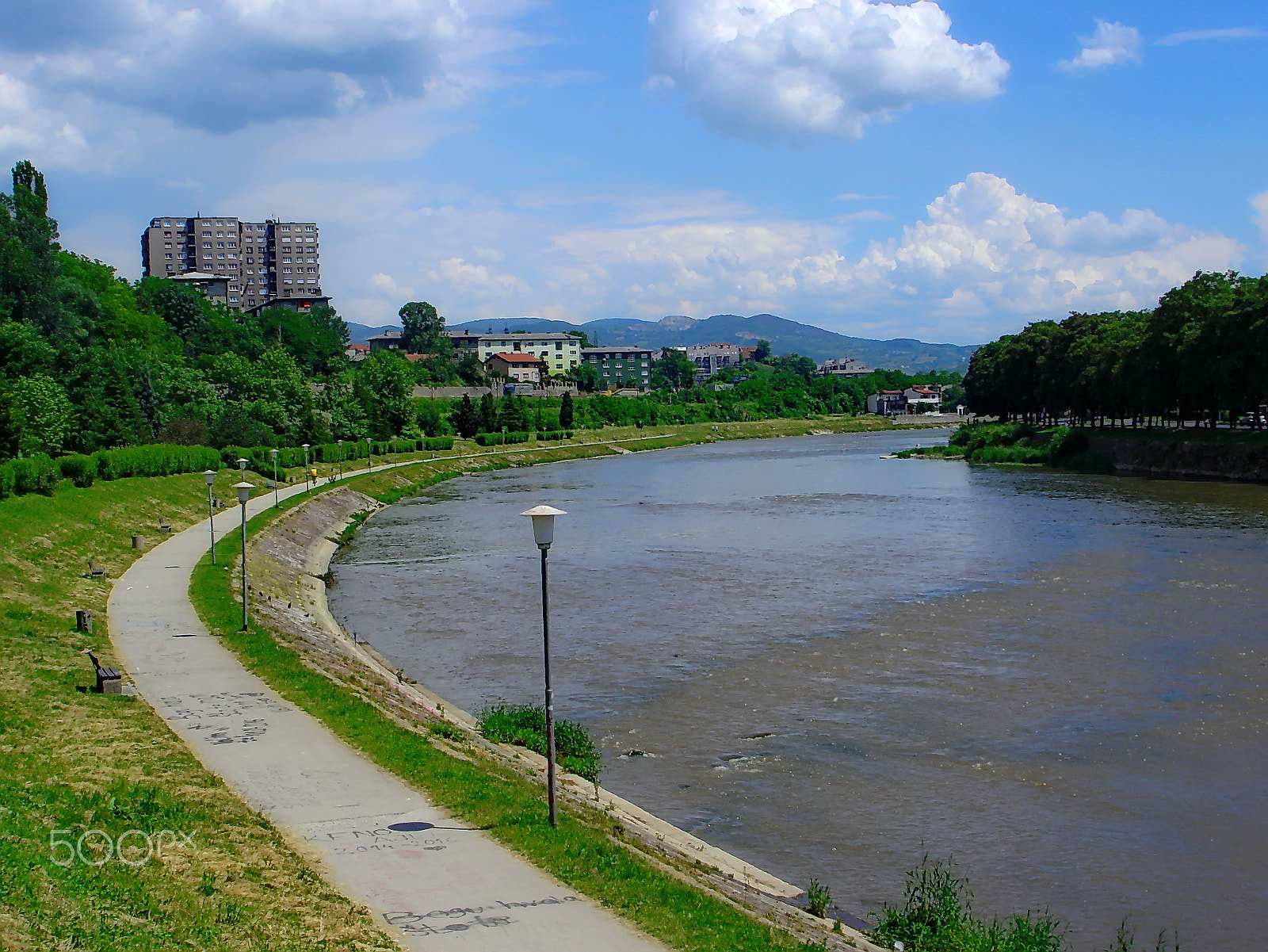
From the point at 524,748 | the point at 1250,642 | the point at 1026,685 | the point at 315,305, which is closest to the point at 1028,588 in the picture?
the point at 1250,642

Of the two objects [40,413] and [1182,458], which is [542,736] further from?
[1182,458]

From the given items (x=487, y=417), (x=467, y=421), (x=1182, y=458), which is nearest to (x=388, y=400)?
(x=467, y=421)

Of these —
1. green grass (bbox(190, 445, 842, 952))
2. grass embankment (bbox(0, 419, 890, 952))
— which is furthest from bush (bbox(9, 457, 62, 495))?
green grass (bbox(190, 445, 842, 952))

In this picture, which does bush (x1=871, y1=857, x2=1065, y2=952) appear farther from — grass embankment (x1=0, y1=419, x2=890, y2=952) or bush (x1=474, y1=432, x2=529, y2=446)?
bush (x1=474, y1=432, x2=529, y2=446)

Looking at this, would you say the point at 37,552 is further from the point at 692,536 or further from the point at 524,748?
the point at 692,536

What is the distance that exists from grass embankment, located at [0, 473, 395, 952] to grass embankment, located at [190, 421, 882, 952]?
2.08 m

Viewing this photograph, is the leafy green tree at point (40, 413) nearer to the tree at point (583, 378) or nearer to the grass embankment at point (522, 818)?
the grass embankment at point (522, 818)

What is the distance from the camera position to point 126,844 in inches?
404

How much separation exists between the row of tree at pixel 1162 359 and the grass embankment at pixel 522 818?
183 feet

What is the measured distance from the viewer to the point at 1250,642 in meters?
24.8

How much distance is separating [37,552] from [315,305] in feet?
472

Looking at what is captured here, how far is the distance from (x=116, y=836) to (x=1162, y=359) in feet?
232

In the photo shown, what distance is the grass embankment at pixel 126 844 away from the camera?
8297 mm

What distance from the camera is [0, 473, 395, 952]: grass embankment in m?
8.30
